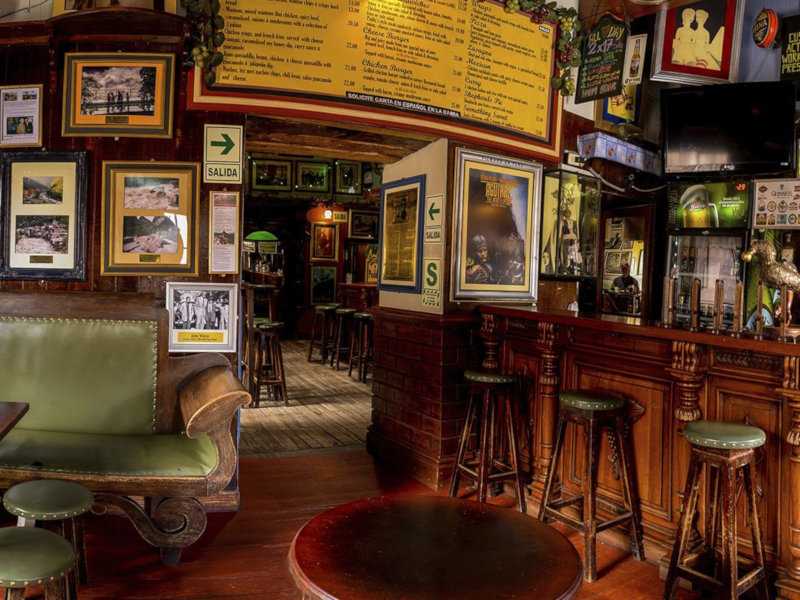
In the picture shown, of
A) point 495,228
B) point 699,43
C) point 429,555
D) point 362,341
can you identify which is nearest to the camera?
point 429,555

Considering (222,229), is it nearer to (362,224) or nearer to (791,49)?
(791,49)

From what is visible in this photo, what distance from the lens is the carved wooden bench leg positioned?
2947 millimetres

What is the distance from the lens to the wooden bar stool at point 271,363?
657cm

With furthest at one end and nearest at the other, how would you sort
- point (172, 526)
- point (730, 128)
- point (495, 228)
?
point (730, 128) → point (495, 228) → point (172, 526)

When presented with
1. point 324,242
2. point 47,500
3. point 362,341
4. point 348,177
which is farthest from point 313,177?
point 47,500

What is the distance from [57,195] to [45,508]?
6.65ft

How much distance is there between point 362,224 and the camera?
13.4 m

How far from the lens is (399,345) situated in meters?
4.71

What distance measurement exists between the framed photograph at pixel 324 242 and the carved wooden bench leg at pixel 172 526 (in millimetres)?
10208

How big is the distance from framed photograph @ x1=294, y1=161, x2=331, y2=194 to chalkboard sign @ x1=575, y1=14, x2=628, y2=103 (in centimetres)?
845

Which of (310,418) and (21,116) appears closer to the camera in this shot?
(21,116)

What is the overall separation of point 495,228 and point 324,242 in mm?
8874

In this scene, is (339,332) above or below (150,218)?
below

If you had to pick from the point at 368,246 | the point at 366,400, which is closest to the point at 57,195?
the point at 366,400
